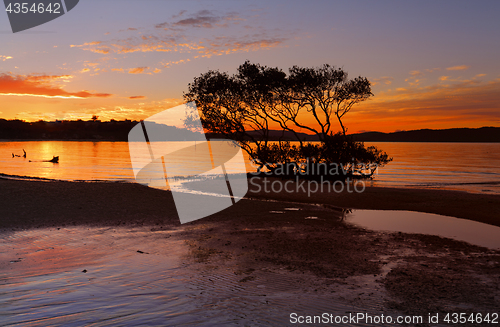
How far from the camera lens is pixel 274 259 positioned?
924 centimetres

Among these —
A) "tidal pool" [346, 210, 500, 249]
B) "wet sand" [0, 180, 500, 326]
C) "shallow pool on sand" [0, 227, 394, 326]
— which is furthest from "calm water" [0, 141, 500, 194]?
"shallow pool on sand" [0, 227, 394, 326]

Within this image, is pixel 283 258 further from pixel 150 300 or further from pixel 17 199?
pixel 17 199

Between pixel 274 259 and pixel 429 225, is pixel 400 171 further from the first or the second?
pixel 274 259

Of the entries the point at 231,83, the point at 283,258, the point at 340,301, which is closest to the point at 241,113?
the point at 231,83

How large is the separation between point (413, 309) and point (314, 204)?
15410mm

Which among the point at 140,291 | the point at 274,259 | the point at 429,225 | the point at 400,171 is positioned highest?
the point at 140,291

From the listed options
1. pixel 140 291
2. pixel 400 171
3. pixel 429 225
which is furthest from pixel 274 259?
pixel 400 171

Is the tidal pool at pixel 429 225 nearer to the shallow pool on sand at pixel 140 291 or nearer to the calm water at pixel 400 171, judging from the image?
the shallow pool on sand at pixel 140 291

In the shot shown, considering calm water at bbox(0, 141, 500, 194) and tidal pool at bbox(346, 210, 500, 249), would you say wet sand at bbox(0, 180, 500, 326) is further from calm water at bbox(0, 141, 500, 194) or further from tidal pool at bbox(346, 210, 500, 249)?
calm water at bbox(0, 141, 500, 194)

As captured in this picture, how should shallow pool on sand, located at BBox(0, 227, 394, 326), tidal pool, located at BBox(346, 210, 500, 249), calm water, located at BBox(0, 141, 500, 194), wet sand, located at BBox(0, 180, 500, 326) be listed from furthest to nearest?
calm water, located at BBox(0, 141, 500, 194)
tidal pool, located at BBox(346, 210, 500, 249)
wet sand, located at BBox(0, 180, 500, 326)
shallow pool on sand, located at BBox(0, 227, 394, 326)

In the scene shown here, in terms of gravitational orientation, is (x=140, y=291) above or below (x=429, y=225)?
above

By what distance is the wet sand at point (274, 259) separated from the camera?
6391mm

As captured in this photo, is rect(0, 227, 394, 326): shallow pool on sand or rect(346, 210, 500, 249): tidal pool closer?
rect(0, 227, 394, 326): shallow pool on sand

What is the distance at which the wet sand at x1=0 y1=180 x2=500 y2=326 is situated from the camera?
252 inches
